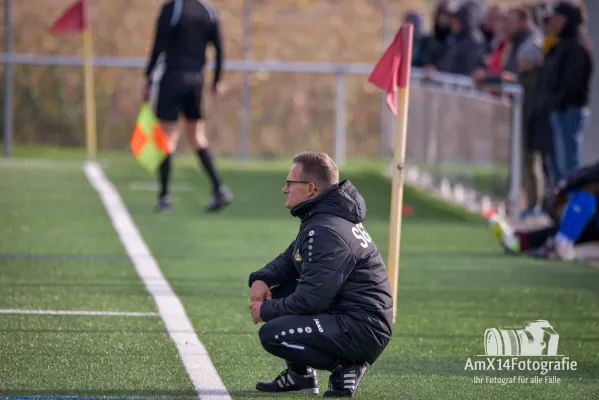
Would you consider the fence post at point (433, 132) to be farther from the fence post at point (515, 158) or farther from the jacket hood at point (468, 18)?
the fence post at point (515, 158)

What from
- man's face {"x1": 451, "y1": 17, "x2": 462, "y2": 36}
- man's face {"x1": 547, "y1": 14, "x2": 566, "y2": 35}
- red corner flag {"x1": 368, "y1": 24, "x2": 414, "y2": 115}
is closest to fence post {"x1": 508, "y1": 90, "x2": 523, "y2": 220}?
man's face {"x1": 547, "y1": 14, "x2": 566, "y2": 35}

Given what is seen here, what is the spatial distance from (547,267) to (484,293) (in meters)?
1.54

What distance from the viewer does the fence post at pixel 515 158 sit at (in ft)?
46.9

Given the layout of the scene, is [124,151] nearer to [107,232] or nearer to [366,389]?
[107,232]

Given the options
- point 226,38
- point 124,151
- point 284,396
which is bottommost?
point 124,151

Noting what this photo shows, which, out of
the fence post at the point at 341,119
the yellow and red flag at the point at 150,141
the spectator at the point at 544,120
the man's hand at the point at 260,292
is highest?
the man's hand at the point at 260,292

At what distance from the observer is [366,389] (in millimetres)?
6672

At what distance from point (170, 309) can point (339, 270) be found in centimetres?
258

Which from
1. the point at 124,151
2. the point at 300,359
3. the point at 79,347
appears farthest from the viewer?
the point at 124,151

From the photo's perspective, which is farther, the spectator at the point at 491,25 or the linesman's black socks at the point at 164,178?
the spectator at the point at 491,25

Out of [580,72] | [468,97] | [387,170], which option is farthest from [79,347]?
[387,170]

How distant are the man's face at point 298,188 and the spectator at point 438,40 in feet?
38.9

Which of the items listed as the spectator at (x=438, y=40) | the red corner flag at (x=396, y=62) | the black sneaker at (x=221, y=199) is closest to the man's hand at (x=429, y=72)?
the spectator at (x=438, y=40)

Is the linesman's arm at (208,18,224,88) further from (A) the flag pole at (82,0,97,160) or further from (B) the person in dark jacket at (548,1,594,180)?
(A) the flag pole at (82,0,97,160)
